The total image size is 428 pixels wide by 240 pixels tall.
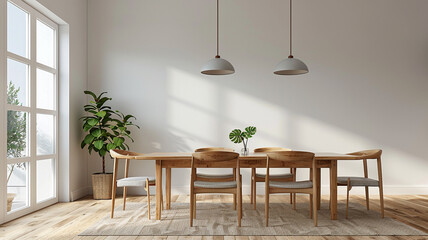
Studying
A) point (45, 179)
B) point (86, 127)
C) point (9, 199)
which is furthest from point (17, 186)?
point (86, 127)

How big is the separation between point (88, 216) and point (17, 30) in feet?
7.76

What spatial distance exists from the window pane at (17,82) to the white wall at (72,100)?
921 mm

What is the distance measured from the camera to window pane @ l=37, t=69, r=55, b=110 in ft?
16.9

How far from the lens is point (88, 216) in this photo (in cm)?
458

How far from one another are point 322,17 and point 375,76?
1.30 meters

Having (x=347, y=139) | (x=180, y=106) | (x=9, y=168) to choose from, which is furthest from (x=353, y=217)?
(x=9, y=168)

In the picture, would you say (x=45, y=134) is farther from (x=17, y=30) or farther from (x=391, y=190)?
(x=391, y=190)

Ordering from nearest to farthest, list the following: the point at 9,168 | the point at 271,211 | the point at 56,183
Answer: the point at 9,168, the point at 271,211, the point at 56,183

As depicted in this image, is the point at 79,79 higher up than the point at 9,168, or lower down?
higher up

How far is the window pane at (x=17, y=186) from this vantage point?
171 inches

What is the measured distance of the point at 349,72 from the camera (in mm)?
6359

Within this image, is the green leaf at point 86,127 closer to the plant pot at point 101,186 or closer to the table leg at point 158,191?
the plant pot at point 101,186

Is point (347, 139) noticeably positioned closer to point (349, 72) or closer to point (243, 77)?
point (349, 72)

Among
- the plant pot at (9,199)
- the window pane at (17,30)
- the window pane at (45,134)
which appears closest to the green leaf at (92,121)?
the window pane at (45,134)
